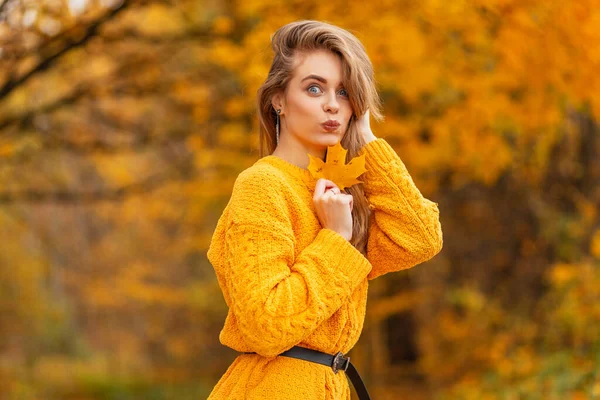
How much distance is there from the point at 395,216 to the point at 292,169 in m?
0.31

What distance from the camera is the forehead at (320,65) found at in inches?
94.7

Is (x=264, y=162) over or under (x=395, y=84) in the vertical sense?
under

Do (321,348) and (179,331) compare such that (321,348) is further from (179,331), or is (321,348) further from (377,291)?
(179,331)

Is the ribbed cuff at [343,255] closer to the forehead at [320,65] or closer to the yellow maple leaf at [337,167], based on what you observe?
the yellow maple leaf at [337,167]

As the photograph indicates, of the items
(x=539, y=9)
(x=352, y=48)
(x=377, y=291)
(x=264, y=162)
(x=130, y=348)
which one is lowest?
(x=130, y=348)

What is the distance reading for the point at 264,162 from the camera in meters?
2.44

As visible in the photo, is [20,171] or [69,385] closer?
[20,171]

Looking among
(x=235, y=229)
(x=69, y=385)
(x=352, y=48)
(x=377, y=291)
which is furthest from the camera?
(x=69, y=385)

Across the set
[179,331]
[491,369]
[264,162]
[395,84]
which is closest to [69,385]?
[179,331]

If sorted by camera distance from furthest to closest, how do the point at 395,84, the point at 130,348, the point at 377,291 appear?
the point at 130,348 < the point at 377,291 < the point at 395,84

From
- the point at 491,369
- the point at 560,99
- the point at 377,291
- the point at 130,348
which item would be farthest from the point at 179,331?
the point at 560,99

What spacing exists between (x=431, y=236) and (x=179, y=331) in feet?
45.7

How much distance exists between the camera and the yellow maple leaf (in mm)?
2400

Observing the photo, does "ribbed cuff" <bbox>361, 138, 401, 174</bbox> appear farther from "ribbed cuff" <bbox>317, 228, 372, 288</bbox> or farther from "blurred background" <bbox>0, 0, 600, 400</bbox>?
"blurred background" <bbox>0, 0, 600, 400</bbox>
